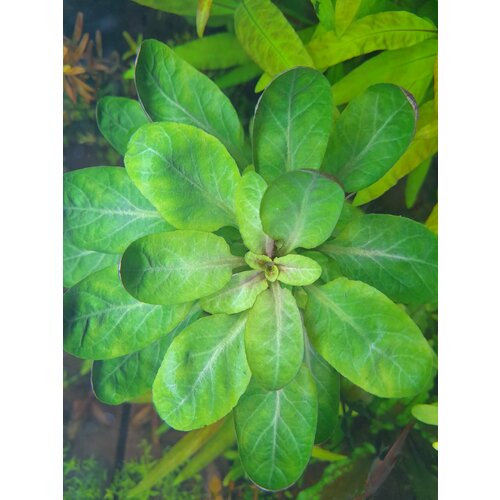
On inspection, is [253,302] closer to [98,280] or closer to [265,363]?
[265,363]

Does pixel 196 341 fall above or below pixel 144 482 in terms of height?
above

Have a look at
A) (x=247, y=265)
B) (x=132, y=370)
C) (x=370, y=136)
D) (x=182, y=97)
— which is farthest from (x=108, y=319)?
(x=370, y=136)

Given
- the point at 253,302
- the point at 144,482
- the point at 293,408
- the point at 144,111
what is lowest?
the point at 144,482

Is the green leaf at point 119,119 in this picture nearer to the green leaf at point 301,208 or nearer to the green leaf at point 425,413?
the green leaf at point 301,208

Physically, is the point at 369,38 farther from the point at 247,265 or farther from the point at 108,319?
the point at 108,319

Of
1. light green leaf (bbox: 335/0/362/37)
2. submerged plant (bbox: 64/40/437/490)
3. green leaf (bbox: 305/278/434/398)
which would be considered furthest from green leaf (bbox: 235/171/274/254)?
light green leaf (bbox: 335/0/362/37)

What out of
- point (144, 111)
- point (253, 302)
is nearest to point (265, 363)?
point (253, 302)
